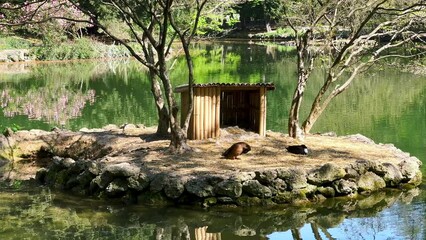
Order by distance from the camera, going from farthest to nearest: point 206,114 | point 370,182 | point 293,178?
1. point 206,114
2. point 370,182
3. point 293,178

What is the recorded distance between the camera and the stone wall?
31.2ft

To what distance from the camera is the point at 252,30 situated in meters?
71.6

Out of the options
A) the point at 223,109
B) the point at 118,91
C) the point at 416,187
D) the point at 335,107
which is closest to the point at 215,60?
the point at 118,91

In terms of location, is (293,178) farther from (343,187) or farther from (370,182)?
(370,182)

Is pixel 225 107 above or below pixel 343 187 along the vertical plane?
above

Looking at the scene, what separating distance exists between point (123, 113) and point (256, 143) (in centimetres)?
873

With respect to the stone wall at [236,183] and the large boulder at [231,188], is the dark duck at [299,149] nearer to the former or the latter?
the stone wall at [236,183]

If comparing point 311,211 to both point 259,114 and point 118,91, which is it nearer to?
point 259,114

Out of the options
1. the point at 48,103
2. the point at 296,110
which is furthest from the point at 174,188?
the point at 48,103

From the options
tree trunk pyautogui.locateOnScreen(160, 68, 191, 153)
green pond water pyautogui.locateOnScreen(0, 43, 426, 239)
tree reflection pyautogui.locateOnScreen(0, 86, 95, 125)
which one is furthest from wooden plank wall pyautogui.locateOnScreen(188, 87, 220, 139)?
tree reflection pyautogui.locateOnScreen(0, 86, 95, 125)

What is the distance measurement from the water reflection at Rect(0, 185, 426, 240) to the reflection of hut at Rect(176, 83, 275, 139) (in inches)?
125

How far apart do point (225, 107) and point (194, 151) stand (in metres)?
2.78

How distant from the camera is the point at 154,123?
17547 millimetres

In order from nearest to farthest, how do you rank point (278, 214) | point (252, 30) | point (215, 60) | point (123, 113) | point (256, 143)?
1. point (278, 214)
2. point (256, 143)
3. point (123, 113)
4. point (215, 60)
5. point (252, 30)
